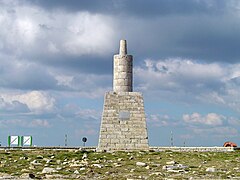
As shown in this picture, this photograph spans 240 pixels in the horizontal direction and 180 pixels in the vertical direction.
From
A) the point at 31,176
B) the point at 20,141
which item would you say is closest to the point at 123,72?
the point at 20,141

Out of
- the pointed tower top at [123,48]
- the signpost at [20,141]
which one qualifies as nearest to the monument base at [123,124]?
the pointed tower top at [123,48]

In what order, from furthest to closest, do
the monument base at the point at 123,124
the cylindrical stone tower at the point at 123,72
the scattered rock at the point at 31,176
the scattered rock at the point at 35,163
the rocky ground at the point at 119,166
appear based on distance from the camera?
the cylindrical stone tower at the point at 123,72, the monument base at the point at 123,124, the scattered rock at the point at 35,163, the rocky ground at the point at 119,166, the scattered rock at the point at 31,176

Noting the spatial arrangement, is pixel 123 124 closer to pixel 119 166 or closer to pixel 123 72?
pixel 123 72

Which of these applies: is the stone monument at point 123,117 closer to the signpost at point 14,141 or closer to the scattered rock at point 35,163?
the scattered rock at point 35,163

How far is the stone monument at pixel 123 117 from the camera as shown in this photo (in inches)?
1364

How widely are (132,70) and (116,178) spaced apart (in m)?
17.4

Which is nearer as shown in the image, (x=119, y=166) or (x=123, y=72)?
(x=119, y=166)

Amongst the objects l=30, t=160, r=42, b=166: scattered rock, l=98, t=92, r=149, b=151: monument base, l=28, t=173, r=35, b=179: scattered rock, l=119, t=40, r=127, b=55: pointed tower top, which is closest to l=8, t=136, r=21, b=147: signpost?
l=98, t=92, r=149, b=151: monument base

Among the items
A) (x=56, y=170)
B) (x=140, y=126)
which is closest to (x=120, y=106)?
(x=140, y=126)

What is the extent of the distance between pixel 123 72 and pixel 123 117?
10.9ft

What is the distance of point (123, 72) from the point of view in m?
35.8

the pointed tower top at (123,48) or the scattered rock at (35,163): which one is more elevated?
the pointed tower top at (123,48)

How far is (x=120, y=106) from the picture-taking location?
116ft

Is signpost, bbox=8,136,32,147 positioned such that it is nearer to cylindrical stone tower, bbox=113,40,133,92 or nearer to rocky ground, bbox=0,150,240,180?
rocky ground, bbox=0,150,240,180
